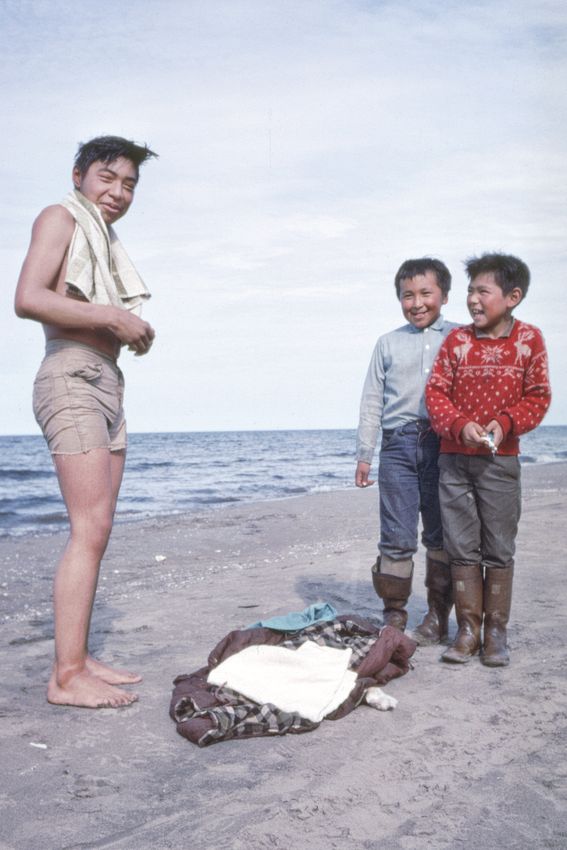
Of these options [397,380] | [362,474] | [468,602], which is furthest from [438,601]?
[397,380]

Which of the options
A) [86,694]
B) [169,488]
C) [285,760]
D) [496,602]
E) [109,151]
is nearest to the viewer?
[285,760]

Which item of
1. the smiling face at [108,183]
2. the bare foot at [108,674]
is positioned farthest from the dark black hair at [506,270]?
the bare foot at [108,674]

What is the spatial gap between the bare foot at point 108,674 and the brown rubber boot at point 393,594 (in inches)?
55.2

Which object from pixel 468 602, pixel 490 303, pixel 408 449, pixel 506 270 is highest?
pixel 506 270

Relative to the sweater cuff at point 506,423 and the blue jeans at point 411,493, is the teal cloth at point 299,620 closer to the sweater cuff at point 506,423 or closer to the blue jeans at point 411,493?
the blue jeans at point 411,493

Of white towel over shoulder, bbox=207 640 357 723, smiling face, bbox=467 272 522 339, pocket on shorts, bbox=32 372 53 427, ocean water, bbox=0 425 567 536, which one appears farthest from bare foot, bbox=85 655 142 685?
ocean water, bbox=0 425 567 536

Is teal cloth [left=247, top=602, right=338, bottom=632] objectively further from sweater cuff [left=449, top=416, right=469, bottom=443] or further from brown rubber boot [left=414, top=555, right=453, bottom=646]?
sweater cuff [left=449, top=416, right=469, bottom=443]

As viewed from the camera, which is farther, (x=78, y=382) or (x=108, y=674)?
(x=108, y=674)

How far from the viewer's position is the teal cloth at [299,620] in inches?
129

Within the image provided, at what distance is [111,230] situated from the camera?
3229 mm

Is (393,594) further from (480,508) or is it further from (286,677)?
(286,677)

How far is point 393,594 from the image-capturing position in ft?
12.8

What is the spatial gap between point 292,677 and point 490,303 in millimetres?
1965

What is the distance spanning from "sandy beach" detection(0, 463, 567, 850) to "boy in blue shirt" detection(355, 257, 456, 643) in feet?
1.24
